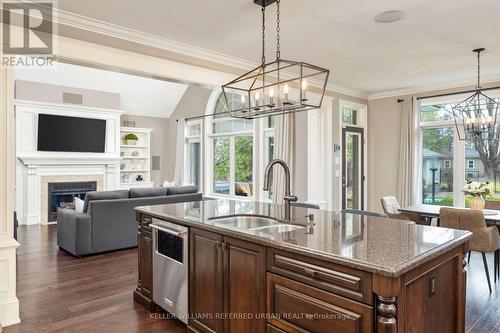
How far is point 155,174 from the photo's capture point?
10.3 meters

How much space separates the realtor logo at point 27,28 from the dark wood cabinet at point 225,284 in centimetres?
230

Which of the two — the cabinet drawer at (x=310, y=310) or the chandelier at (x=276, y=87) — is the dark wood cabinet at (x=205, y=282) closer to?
the cabinet drawer at (x=310, y=310)

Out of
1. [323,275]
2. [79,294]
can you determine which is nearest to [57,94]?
[79,294]

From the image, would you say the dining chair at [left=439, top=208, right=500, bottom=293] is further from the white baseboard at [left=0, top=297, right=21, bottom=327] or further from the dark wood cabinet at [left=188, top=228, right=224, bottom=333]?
the white baseboard at [left=0, top=297, right=21, bottom=327]

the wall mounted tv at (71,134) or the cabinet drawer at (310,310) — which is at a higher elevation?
the wall mounted tv at (71,134)

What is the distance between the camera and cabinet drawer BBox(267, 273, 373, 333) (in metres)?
1.57

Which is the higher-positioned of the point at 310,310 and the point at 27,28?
the point at 27,28

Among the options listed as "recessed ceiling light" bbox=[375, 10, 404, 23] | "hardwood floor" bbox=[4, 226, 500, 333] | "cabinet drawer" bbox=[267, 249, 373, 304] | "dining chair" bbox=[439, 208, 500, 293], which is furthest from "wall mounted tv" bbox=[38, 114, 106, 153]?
"dining chair" bbox=[439, 208, 500, 293]

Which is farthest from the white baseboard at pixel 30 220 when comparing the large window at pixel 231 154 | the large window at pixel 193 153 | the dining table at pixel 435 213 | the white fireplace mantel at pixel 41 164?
the dining table at pixel 435 213

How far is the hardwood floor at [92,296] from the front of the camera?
9.36 ft

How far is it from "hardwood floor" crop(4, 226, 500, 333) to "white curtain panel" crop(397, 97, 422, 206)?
1468 mm

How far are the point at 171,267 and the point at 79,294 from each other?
55.3 inches

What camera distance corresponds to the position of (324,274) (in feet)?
5.55

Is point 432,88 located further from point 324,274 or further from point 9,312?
point 9,312
